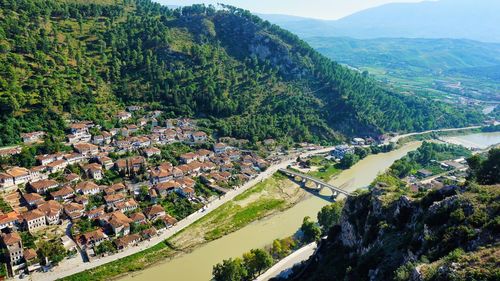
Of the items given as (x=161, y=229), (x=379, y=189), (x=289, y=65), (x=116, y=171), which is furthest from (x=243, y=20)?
(x=379, y=189)

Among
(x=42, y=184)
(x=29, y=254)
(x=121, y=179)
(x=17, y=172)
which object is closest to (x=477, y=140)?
(x=121, y=179)

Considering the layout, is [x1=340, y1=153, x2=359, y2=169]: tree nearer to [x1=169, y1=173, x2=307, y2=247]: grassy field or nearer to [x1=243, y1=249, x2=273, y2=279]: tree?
[x1=169, y1=173, x2=307, y2=247]: grassy field

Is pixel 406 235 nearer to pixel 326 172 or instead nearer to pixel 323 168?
pixel 326 172

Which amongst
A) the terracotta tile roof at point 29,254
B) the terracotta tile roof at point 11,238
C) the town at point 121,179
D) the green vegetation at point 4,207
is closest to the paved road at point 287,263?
the town at point 121,179

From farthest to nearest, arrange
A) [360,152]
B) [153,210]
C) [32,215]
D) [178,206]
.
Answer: [360,152]
[178,206]
[153,210]
[32,215]

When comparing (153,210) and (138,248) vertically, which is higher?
(153,210)

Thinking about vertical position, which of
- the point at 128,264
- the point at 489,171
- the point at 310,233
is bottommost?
the point at 128,264

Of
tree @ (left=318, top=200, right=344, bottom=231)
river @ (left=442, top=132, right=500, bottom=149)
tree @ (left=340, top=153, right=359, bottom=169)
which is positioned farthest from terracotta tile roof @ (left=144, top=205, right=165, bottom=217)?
river @ (left=442, top=132, right=500, bottom=149)
